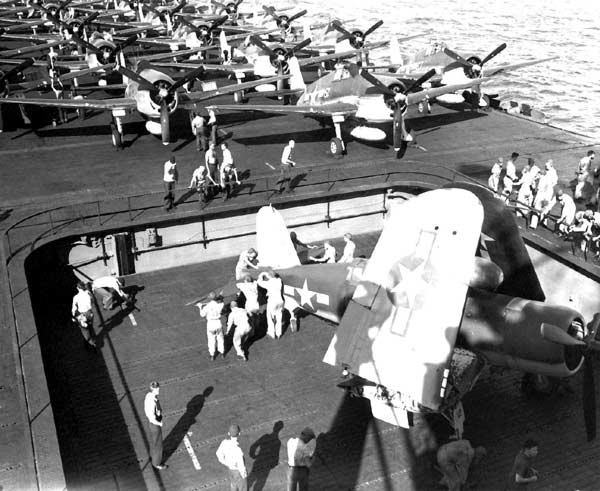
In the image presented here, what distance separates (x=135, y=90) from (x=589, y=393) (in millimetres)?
24744

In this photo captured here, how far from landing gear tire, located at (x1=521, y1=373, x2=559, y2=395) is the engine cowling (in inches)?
103

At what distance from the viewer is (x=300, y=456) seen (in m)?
9.97

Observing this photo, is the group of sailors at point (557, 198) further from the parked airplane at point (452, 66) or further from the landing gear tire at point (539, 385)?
the parked airplane at point (452, 66)

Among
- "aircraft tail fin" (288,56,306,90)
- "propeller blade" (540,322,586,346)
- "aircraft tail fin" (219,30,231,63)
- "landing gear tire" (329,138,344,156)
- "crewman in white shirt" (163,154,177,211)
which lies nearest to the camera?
"propeller blade" (540,322,586,346)

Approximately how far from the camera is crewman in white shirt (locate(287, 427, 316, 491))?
9938 millimetres

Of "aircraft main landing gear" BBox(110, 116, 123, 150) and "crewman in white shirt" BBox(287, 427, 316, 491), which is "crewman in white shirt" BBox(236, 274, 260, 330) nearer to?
"crewman in white shirt" BBox(287, 427, 316, 491)

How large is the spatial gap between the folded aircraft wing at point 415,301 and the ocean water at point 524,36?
144 feet

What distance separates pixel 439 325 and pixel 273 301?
17.6 feet

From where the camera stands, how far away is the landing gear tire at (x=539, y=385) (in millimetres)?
13805

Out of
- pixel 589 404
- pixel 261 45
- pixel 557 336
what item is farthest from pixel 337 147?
pixel 589 404

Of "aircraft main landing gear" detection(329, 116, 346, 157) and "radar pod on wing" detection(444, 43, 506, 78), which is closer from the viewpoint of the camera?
"aircraft main landing gear" detection(329, 116, 346, 157)

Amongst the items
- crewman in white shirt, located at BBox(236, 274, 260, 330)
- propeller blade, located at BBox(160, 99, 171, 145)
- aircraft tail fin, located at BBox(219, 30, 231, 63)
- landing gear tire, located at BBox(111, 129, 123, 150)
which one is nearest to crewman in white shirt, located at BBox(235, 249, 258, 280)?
crewman in white shirt, located at BBox(236, 274, 260, 330)

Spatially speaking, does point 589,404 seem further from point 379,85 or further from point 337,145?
point 379,85

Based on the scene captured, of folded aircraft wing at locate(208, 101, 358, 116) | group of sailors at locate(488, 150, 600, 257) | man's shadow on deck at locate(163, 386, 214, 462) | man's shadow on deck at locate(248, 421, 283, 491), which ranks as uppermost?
folded aircraft wing at locate(208, 101, 358, 116)
